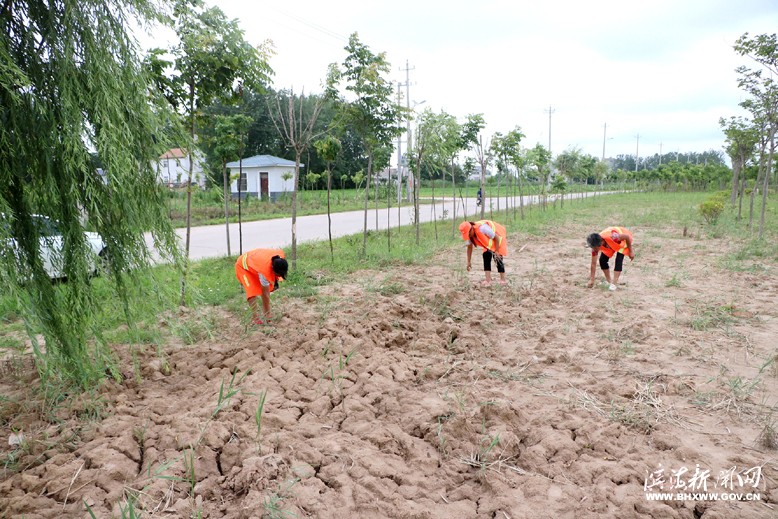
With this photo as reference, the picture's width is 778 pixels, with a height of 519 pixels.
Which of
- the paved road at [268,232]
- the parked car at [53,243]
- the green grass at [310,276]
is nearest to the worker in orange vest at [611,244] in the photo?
the green grass at [310,276]

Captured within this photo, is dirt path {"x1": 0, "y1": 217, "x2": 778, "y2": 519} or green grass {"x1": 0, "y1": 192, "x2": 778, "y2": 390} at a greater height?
green grass {"x1": 0, "y1": 192, "x2": 778, "y2": 390}

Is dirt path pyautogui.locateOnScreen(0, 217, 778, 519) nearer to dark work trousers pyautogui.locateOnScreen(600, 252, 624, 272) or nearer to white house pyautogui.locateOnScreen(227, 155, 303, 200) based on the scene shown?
dark work trousers pyautogui.locateOnScreen(600, 252, 624, 272)

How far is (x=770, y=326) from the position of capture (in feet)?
19.0

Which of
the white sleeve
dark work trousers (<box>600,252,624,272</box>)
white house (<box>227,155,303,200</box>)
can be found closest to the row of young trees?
the white sleeve

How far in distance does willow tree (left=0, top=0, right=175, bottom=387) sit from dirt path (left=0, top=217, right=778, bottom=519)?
78cm

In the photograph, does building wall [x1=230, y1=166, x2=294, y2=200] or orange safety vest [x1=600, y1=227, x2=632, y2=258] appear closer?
orange safety vest [x1=600, y1=227, x2=632, y2=258]

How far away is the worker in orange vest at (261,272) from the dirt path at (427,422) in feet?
A: 1.26

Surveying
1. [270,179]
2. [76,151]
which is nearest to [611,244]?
[76,151]

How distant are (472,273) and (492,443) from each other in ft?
19.6

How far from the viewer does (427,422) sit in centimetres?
363

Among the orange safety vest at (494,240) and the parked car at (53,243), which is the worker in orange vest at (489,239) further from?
the parked car at (53,243)

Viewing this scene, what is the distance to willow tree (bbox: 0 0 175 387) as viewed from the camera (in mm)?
2926

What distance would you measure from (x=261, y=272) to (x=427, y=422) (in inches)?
109

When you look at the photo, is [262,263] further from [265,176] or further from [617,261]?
[265,176]
